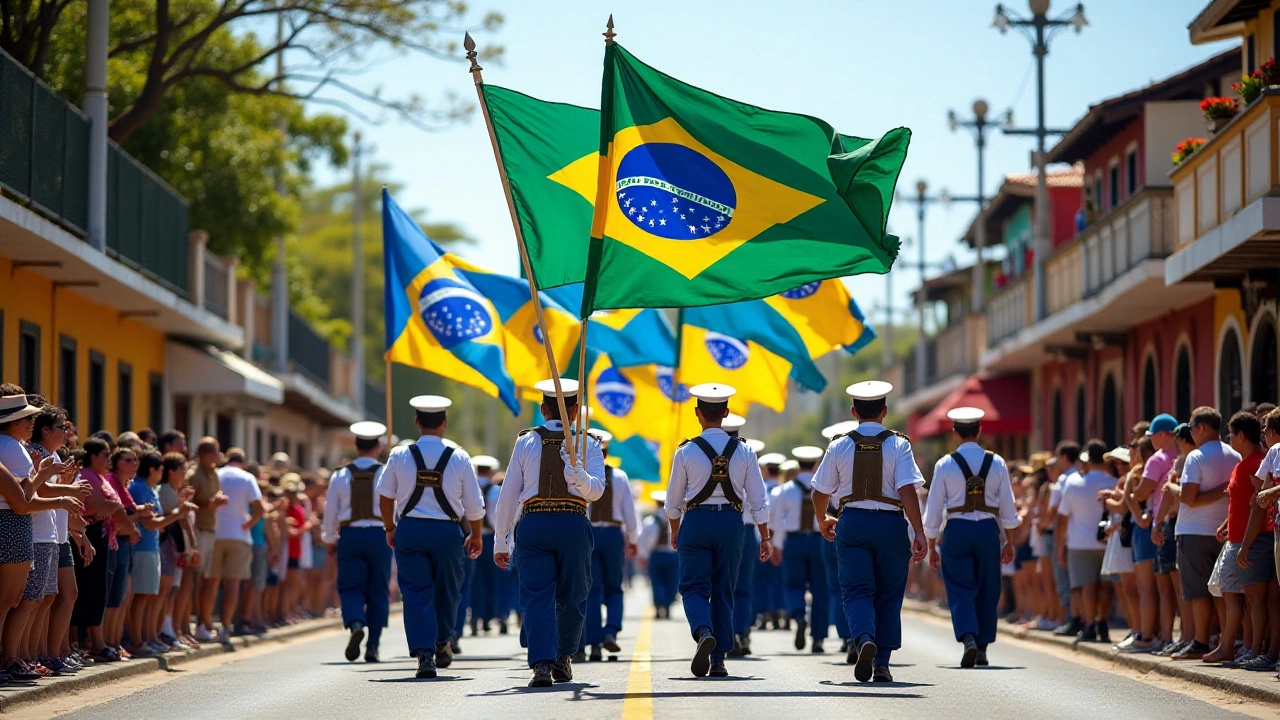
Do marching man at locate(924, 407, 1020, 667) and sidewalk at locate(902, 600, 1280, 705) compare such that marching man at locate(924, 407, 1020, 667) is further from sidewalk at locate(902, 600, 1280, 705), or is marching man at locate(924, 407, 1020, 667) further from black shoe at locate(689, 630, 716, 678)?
black shoe at locate(689, 630, 716, 678)

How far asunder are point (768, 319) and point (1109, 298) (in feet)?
27.3

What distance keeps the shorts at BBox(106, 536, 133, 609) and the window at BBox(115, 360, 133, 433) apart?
12.9 metres

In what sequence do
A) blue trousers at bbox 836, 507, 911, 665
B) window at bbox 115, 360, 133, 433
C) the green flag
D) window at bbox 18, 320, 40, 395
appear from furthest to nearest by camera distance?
1. window at bbox 115, 360, 133, 433
2. window at bbox 18, 320, 40, 395
3. the green flag
4. blue trousers at bbox 836, 507, 911, 665

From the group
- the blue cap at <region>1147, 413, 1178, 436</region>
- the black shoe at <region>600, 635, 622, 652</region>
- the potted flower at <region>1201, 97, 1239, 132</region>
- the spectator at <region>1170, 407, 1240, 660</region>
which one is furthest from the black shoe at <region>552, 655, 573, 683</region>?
the potted flower at <region>1201, 97, 1239, 132</region>

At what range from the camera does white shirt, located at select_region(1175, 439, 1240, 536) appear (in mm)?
16406

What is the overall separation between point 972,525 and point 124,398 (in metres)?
17.1

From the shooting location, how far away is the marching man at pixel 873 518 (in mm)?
14617

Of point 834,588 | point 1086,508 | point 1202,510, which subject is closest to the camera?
point 1202,510

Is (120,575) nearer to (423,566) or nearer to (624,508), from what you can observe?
(423,566)

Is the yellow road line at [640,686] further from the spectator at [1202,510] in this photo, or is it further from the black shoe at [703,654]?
the spectator at [1202,510]

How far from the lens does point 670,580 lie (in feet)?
109

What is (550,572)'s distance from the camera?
556 inches

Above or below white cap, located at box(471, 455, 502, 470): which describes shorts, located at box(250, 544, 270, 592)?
below

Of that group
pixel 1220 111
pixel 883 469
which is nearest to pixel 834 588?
pixel 883 469
